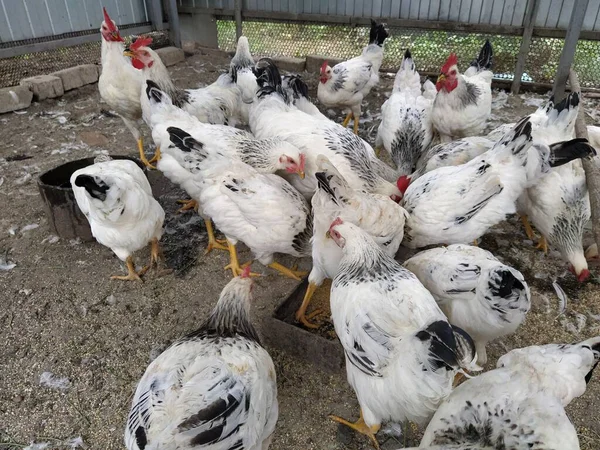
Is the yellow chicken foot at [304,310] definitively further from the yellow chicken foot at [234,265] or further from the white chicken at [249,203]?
the yellow chicken foot at [234,265]

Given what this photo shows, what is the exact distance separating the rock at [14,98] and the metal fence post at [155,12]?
2140 mm

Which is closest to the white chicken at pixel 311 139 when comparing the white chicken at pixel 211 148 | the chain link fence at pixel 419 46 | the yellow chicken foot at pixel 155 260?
the white chicken at pixel 211 148

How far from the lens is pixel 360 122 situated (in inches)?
173

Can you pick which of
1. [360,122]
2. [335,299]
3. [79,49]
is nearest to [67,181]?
[335,299]

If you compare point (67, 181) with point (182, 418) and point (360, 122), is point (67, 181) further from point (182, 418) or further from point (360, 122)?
point (360, 122)

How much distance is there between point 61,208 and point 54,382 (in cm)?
106

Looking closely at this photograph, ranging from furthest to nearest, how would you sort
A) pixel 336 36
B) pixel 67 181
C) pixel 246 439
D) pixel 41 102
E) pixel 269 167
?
1. pixel 336 36
2. pixel 41 102
3. pixel 67 181
4. pixel 269 167
5. pixel 246 439

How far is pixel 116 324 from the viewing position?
2.09 meters

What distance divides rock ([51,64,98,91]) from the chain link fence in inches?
87.8

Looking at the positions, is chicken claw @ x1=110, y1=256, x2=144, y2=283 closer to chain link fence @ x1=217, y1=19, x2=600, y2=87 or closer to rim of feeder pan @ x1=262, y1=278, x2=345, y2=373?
rim of feeder pan @ x1=262, y1=278, x2=345, y2=373

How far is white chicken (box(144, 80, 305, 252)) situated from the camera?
7.77ft

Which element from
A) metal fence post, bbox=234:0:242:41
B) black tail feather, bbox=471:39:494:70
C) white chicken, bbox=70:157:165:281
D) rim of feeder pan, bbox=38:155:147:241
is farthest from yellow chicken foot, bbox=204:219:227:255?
metal fence post, bbox=234:0:242:41

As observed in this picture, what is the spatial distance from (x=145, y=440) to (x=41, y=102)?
14.2 ft

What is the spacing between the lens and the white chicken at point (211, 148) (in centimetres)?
237
